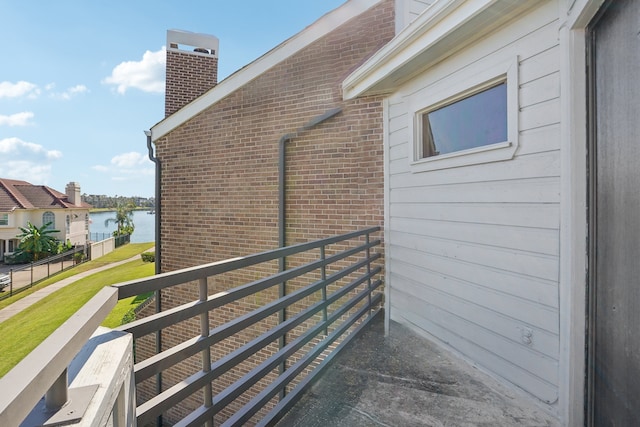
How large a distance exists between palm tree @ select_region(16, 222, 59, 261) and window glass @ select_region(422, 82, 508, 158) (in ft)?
118

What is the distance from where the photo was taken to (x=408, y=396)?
2.13 m

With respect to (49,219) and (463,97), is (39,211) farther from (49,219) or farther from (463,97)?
(463,97)

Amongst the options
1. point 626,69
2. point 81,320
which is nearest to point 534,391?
point 626,69

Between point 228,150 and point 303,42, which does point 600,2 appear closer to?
point 303,42

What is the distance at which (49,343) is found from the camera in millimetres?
685

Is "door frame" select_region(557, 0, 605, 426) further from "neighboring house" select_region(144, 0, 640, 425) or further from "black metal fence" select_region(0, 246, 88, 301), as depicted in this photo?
"black metal fence" select_region(0, 246, 88, 301)

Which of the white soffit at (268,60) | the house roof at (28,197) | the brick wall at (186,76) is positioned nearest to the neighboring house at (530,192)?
the white soffit at (268,60)

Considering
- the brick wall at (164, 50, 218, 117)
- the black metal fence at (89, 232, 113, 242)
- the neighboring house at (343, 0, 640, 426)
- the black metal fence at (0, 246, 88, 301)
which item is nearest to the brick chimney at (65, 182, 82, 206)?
the black metal fence at (0, 246, 88, 301)

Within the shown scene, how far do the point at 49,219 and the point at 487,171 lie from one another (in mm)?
38822

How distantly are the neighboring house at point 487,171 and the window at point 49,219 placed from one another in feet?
115

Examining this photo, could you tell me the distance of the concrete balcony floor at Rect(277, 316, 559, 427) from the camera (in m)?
1.91

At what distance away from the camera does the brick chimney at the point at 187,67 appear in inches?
265

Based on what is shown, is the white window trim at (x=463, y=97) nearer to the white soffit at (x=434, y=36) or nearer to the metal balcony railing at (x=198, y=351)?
the white soffit at (x=434, y=36)

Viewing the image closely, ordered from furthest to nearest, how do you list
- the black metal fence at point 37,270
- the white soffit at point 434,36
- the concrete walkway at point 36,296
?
the black metal fence at point 37,270 < the concrete walkway at point 36,296 < the white soffit at point 434,36
